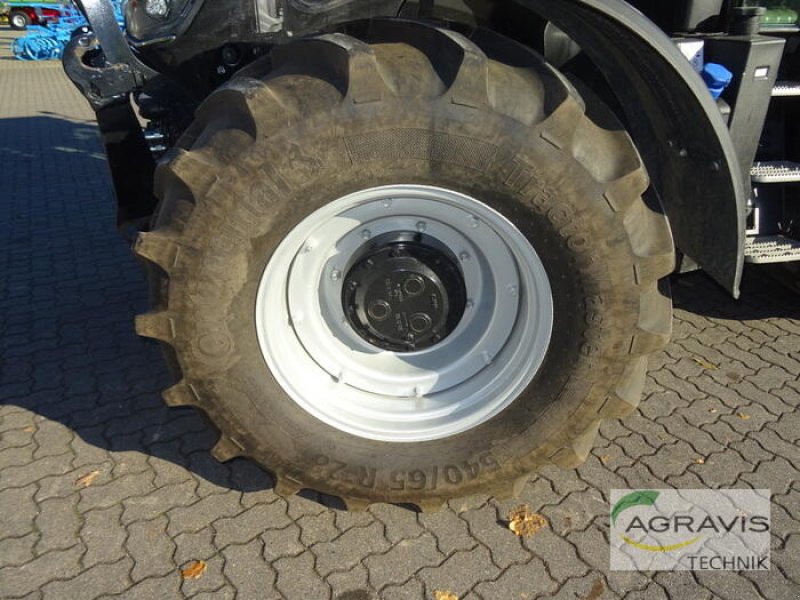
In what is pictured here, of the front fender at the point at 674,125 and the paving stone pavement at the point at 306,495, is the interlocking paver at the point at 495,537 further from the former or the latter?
the front fender at the point at 674,125

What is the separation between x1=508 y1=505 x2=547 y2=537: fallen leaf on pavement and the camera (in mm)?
2195

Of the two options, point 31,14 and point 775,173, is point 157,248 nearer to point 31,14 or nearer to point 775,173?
point 775,173

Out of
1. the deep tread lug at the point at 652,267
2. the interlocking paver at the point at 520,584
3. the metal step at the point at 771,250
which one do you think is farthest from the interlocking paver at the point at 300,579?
the metal step at the point at 771,250

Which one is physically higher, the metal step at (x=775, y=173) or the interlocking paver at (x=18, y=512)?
the metal step at (x=775, y=173)

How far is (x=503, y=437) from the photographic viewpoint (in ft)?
6.93

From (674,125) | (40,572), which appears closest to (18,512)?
(40,572)

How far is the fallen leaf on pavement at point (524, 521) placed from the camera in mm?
2195

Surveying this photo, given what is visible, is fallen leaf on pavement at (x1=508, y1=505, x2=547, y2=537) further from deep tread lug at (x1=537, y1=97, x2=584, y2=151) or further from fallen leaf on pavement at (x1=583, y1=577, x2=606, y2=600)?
deep tread lug at (x1=537, y1=97, x2=584, y2=151)

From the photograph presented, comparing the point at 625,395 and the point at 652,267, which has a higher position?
the point at 652,267

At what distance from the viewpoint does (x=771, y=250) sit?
2.64m

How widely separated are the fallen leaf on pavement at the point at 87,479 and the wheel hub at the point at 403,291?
120 centimetres

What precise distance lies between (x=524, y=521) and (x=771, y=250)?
1535mm

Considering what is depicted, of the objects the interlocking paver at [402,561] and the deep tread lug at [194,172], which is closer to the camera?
the deep tread lug at [194,172]

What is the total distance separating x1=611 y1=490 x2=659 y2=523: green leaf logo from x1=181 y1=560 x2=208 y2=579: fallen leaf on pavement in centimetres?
141
